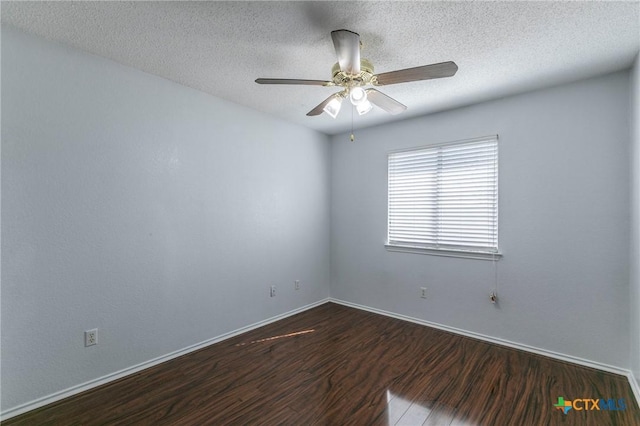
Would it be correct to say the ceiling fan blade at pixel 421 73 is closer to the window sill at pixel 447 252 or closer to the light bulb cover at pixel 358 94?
the light bulb cover at pixel 358 94

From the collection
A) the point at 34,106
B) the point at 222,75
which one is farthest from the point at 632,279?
the point at 34,106

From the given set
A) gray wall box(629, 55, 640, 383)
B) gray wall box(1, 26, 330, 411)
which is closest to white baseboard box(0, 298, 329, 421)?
gray wall box(1, 26, 330, 411)

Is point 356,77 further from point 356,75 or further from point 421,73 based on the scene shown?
point 421,73

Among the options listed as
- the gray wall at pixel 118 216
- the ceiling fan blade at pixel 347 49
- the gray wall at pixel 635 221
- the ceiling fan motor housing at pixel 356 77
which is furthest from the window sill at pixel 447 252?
the ceiling fan blade at pixel 347 49

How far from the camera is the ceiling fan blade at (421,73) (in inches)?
66.6

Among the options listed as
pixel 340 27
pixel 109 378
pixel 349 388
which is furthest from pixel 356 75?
pixel 109 378

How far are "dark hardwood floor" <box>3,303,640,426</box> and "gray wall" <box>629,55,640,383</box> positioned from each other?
34cm

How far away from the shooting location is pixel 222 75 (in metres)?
2.57

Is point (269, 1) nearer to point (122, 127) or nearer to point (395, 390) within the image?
point (122, 127)

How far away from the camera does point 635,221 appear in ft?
7.45

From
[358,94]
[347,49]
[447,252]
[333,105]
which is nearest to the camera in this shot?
[347,49]

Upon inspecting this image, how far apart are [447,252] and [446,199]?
1.98 feet

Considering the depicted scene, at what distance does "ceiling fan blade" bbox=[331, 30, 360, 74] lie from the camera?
1.63 m

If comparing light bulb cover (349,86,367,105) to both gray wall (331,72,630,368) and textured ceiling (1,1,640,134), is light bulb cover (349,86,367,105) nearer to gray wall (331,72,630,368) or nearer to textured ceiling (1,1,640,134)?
textured ceiling (1,1,640,134)
